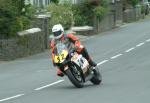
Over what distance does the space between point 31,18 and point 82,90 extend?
16640 mm

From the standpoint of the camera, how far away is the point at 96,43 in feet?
112

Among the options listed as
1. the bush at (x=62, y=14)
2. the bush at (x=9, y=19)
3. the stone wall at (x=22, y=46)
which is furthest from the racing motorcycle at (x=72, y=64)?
the bush at (x=62, y=14)

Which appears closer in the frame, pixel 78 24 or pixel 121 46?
pixel 121 46

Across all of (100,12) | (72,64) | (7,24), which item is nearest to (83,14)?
(100,12)

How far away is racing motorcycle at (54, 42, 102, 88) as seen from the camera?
1617 centimetres

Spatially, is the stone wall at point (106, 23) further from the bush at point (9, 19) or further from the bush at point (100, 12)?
the bush at point (9, 19)

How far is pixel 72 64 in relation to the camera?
16.3m

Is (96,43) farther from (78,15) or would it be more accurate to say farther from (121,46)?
(78,15)

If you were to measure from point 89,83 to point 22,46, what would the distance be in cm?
1062

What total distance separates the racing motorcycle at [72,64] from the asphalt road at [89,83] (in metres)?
0.25

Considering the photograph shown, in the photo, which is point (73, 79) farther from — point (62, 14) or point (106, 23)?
point (106, 23)

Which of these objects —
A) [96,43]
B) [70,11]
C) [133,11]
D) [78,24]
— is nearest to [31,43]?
[96,43]

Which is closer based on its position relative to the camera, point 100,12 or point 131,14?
point 100,12

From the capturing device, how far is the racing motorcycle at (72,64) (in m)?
16.2
